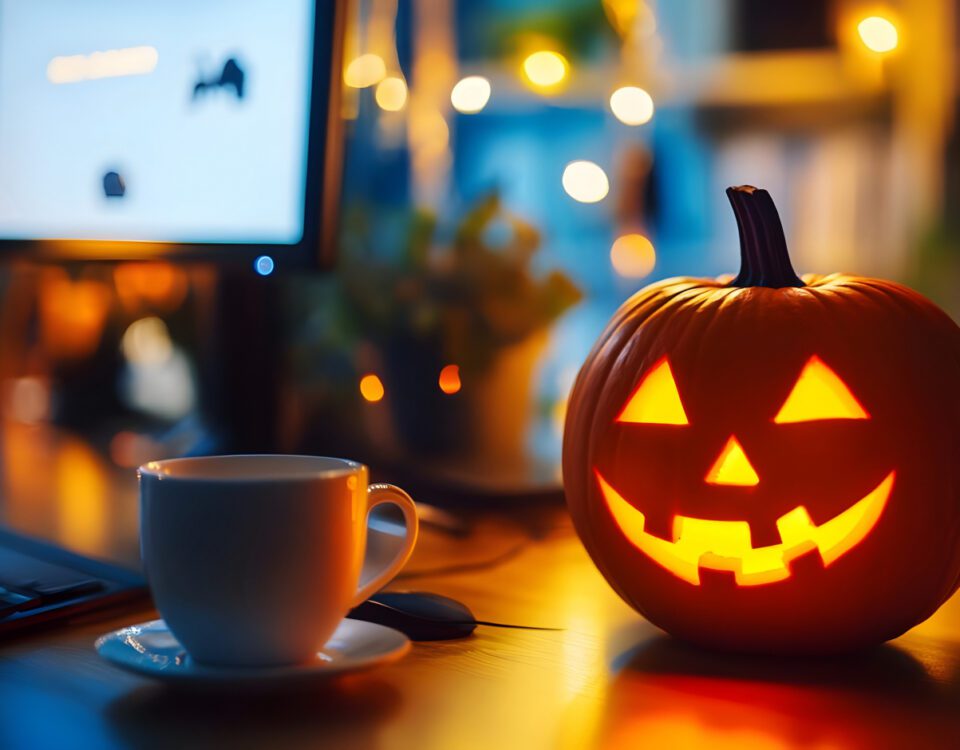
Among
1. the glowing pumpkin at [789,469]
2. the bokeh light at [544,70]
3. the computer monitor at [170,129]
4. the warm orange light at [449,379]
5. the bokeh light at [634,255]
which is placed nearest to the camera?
the glowing pumpkin at [789,469]

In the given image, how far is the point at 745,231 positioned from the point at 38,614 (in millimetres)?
477

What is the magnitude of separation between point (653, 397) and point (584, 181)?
955 mm

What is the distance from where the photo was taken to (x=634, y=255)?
83.2 inches

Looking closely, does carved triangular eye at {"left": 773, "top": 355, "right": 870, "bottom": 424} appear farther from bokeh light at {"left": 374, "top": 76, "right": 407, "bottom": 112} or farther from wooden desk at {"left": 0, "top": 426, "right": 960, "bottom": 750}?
bokeh light at {"left": 374, "top": 76, "right": 407, "bottom": 112}

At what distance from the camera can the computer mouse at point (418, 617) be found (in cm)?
58

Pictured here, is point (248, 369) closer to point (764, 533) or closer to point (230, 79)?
→ point (230, 79)

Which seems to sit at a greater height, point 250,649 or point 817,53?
point 817,53

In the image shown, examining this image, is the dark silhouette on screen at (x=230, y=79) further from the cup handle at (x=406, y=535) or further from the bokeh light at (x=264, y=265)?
the cup handle at (x=406, y=535)

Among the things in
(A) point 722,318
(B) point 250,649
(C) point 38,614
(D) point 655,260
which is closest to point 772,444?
(A) point 722,318

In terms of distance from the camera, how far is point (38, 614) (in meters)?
0.58

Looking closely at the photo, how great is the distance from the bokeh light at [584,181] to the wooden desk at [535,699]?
90cm

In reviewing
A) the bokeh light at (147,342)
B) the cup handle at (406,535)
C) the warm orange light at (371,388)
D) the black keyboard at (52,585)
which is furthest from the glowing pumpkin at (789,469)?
the bokeh light at (147,342)

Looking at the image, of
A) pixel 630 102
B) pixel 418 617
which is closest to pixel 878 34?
pixel 630 102

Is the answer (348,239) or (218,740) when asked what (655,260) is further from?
(218,740)
